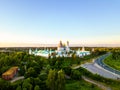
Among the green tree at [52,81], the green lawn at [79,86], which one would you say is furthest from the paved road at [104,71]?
the green tree at [52,81]

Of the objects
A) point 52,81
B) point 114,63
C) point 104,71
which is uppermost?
point 52,81

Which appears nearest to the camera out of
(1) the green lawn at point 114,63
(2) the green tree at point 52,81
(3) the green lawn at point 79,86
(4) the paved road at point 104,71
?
(2) the green tree at point 52,81

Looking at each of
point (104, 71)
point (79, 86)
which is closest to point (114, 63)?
point (104, 71)

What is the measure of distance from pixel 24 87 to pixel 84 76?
23.2 meters

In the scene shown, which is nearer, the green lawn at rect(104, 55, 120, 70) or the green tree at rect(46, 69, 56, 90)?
the green tree at rect(46, 69, 56, 90)

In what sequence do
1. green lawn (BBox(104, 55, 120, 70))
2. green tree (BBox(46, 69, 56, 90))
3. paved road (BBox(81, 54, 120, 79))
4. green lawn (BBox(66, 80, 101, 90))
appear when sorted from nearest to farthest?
1. green tree (BBox(46, 69, 56, 90))
2. green lawn (BBox(66, 80, 101, 90))
3. paved road (BBox(81, 54, 120, 79))
4. green lawn (BBox(104, 55, 120, 70))

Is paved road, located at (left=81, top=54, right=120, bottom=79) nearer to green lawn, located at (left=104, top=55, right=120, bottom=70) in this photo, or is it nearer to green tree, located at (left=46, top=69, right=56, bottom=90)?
green lawn, located at (left=104, top=55, right=120, bottom=70)

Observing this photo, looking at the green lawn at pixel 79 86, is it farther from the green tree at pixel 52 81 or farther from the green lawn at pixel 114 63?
A: the green lawn at pixel 114 63

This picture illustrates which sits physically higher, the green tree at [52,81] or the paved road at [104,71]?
the green tree at [52,81]

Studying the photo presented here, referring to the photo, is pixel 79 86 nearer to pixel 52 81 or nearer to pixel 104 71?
pixel 52 81

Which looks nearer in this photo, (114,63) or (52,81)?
(52,81)

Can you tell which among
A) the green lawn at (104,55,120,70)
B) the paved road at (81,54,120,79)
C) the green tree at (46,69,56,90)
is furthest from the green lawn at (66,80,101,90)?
the green lawn at (104,55,120,70)

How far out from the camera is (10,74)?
152 ft

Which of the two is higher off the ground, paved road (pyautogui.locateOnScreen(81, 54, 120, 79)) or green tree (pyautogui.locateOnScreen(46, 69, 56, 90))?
green tree (pyautogui.locateOnScreen(46, 69, 56, 90))
